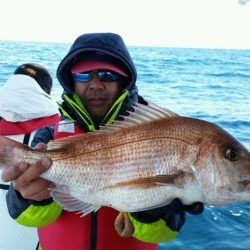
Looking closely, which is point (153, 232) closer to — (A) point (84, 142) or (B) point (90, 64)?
(A) point (84, 142)

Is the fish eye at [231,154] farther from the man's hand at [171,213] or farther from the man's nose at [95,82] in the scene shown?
the man's nose at [95,82]

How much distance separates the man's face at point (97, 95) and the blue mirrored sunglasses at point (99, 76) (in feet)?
0.06

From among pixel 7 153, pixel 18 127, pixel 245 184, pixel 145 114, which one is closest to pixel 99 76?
pixel 145 114

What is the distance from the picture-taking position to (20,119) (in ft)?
10.7

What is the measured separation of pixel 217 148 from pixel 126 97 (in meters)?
0.84

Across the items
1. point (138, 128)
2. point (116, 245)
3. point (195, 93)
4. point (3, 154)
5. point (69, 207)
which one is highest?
point (138, 128)

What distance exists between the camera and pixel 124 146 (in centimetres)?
217

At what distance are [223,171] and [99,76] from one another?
3.73 ft

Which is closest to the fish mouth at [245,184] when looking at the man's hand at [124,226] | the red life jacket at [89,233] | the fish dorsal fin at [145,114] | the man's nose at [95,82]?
the fish dorsal fin at [145,114]

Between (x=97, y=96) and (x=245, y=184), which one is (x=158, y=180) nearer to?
(x=245, y=184)

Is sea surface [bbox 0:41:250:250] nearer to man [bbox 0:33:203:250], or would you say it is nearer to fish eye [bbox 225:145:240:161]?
man [bbox 0:33:203:250]

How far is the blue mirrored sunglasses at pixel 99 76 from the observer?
107 inches

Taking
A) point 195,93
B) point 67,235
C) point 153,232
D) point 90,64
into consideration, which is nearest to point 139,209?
point 153,232

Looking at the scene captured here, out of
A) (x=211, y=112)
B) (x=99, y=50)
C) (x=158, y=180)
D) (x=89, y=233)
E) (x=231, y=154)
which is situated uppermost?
(x=99, y=50)
